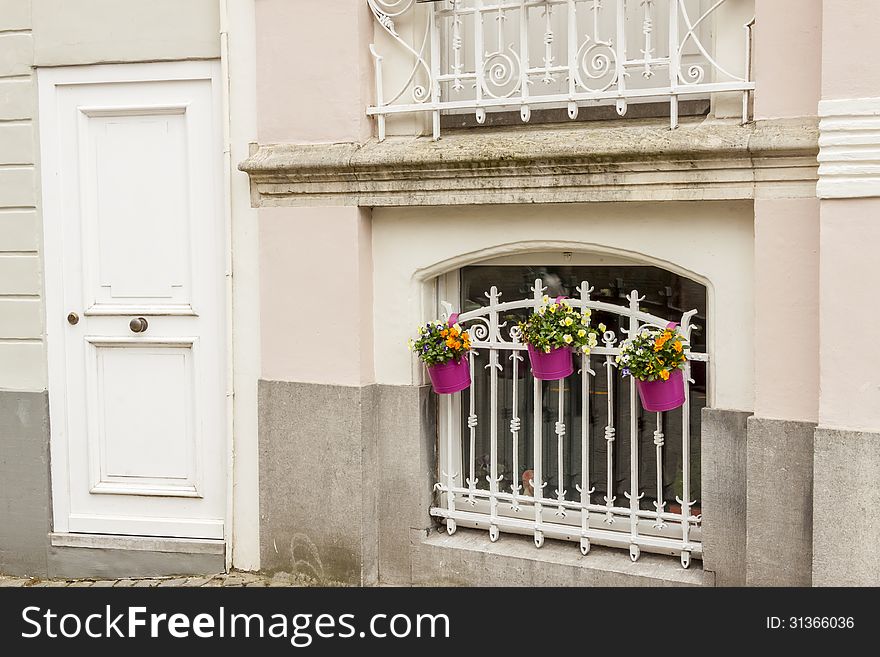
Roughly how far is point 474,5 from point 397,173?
37.7 inches

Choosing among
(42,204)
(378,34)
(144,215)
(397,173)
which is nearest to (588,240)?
(397,173)

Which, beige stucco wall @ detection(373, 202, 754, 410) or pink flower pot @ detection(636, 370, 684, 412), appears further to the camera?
pink flower pot @ detection(636, 370, 684, 412)

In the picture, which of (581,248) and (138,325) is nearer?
(581,248)

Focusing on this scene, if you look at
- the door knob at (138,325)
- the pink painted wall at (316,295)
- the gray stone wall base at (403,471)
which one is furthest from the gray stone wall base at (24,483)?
the gray stone wall base at (403,471)

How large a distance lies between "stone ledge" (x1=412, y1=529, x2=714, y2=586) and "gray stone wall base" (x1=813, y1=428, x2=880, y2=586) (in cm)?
74

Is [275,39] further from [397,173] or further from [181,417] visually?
[181,417]

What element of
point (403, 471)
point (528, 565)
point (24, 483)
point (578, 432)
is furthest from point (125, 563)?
point (578, 432)

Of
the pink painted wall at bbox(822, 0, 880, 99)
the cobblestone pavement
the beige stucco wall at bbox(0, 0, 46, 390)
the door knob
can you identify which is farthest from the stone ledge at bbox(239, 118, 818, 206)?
the cobblestone pavement

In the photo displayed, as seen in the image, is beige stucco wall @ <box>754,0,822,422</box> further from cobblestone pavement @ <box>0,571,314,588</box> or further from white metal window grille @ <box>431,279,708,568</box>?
cobblestone pavement @ <box>0,571,314,588</box>

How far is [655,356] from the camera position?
18.6 feet

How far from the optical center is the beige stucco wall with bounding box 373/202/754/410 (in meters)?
5.63

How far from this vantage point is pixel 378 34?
6.50m

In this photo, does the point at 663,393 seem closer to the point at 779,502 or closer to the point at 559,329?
the point at 559,329

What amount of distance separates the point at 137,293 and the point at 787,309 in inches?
146
